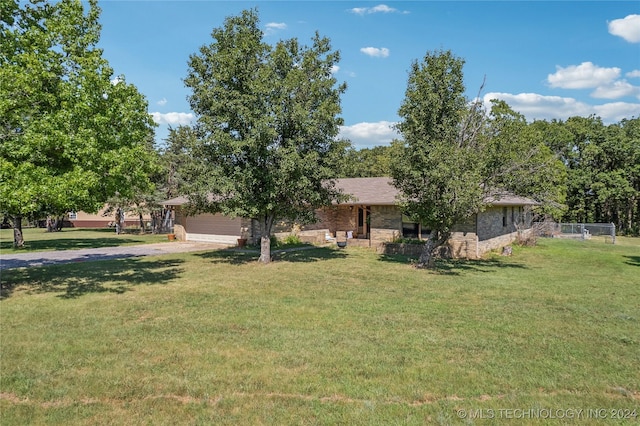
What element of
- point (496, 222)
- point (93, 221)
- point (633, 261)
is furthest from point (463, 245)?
point (93, 221)

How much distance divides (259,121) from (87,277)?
26.7 ft

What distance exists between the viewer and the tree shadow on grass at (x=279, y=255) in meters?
19.2

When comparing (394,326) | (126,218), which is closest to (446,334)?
(394,326)

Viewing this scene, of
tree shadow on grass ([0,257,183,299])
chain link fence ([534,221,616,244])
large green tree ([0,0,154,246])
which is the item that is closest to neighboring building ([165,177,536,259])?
chain link fence ([534,221,616,244])

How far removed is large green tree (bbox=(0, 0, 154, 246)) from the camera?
9.85 m

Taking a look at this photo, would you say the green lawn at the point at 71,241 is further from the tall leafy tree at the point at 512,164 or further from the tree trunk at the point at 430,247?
the tall leafy tree at the point at 512,164

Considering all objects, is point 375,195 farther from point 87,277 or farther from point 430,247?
point 87,277

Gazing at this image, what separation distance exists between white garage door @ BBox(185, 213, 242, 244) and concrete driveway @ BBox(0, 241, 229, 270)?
1.58m

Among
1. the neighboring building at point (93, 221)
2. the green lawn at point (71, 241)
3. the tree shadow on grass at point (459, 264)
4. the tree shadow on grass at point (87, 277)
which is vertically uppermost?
the neighboring building at point (93, 221)

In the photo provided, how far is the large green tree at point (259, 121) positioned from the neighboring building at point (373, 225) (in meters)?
4.38

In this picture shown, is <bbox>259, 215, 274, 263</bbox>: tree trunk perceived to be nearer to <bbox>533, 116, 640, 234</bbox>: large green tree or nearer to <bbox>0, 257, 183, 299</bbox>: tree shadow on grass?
<bbox>0, 257, 183, 299</bbox>: tree shadow on grass

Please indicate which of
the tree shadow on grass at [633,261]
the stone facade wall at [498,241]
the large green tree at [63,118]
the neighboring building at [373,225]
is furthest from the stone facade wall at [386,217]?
the large green tree at [63,118]

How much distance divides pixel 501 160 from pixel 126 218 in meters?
48.6

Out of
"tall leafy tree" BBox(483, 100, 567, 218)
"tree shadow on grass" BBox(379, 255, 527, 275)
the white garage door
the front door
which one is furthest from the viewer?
the front door
